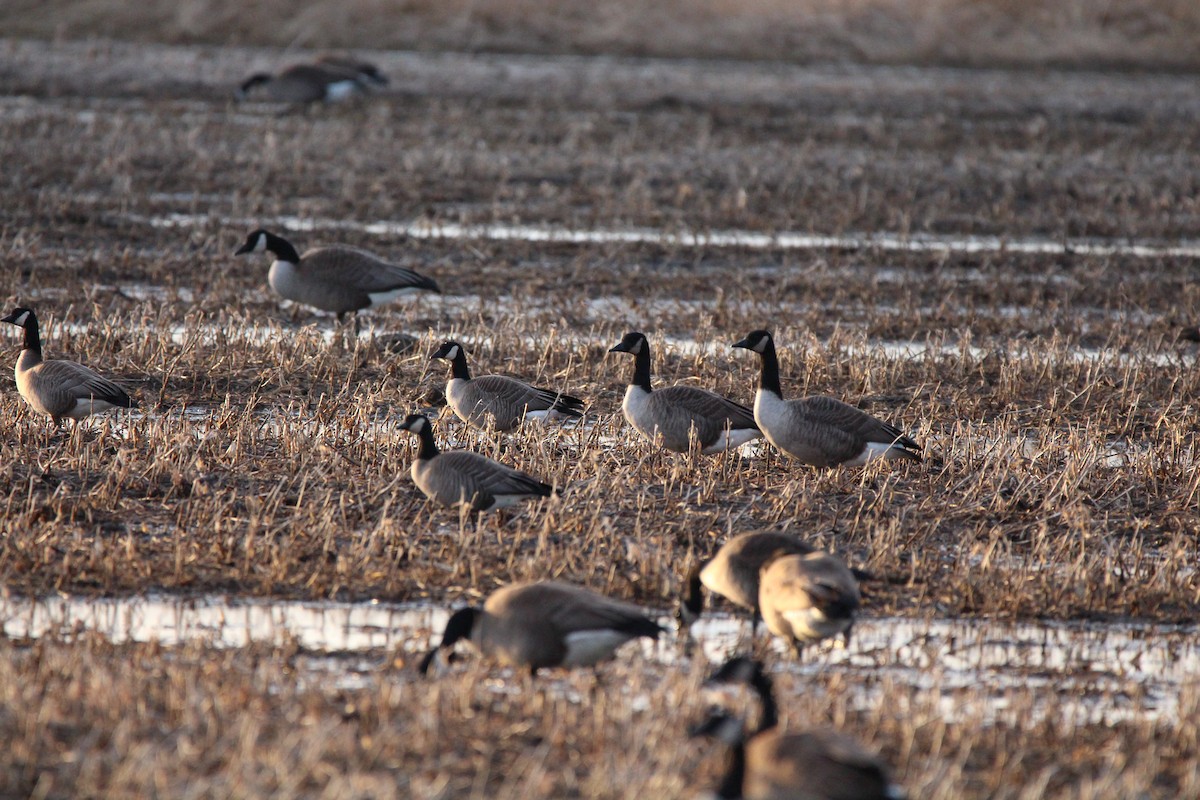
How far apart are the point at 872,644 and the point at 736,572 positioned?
27.0 inches

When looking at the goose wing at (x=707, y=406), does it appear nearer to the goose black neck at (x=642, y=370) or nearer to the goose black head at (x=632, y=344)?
the goose black neck at (x=642, y=370)

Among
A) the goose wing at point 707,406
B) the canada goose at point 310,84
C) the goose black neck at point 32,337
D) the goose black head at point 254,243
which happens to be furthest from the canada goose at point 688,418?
the canada goose at point 310,84

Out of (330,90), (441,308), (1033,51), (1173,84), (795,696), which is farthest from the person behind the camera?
(1033,51)

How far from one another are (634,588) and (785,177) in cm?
1436

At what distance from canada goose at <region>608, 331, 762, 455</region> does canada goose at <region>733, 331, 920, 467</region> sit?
0.25 meters

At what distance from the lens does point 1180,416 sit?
1034cm

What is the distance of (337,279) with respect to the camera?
12.0m

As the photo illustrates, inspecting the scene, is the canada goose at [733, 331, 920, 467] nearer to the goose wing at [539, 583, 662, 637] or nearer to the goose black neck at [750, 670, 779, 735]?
the goose wing at [539, 583, 662, 637]

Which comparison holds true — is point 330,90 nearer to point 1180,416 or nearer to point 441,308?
point 441,308

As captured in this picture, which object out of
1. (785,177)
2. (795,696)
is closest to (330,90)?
(785,177)

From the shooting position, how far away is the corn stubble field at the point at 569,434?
505cm

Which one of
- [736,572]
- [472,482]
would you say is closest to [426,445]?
[472,482]

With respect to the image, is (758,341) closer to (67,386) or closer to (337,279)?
(67,386)

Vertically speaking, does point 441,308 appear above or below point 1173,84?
below
